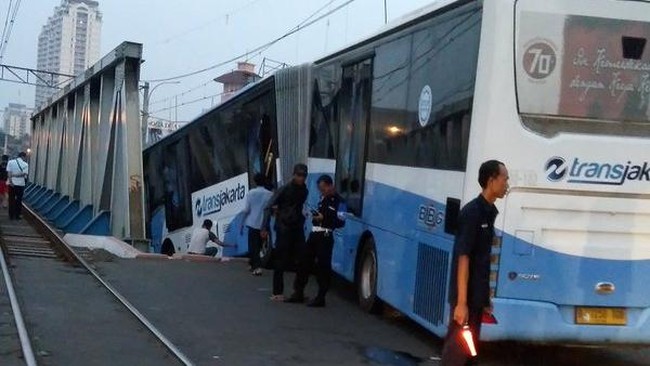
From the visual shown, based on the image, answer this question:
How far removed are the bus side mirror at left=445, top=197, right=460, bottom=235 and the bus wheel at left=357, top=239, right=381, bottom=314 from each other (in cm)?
216

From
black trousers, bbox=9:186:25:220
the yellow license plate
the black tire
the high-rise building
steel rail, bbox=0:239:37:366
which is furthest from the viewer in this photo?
the high-rise building

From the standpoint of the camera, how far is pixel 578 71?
7.53 meters

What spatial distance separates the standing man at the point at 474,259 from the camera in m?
5.66

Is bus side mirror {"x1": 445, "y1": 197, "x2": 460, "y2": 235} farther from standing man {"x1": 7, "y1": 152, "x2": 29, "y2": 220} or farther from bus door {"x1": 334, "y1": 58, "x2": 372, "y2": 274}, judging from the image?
standing man {"x1": 7, "y1": 152, "x2": 29, "y2": 220}

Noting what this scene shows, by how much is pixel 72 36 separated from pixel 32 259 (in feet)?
291

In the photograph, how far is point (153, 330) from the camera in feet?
27.6

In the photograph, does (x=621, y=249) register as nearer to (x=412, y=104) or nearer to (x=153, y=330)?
(x=412, y=104)

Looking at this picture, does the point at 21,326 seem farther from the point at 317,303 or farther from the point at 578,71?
the point at 578,71

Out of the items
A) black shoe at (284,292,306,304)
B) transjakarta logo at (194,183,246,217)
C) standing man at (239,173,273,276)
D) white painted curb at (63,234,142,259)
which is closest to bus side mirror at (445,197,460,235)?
black shoe at (284,292,306,304)

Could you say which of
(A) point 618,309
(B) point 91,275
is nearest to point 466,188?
(A) point 618,309

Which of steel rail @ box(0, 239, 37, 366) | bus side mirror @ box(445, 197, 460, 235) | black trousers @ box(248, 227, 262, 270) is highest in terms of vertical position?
bus side mirror @ box(445, 197, 460, 235)

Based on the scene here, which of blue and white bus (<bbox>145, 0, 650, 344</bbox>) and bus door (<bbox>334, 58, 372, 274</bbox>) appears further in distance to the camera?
bus door (<bbox>334, 58, 372, 274</bbox>)

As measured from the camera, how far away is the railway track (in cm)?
771

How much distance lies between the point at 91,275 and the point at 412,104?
221 inches
